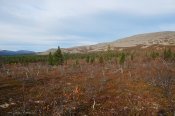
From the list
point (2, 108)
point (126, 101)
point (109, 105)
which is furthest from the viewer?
point (126, 101)

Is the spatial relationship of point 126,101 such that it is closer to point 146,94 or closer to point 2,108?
point 146,94

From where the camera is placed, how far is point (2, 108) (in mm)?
31594

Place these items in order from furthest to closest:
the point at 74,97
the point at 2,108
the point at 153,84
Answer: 1. the point at 153,84
2. the point at 74,97
3. the point at 2,108

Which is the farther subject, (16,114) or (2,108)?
(2,108)

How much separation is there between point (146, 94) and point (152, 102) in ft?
24.5

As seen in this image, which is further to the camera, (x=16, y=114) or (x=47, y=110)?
(x=47, y=110)

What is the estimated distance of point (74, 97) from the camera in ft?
133

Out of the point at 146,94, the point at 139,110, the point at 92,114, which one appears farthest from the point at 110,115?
the point at 146,94

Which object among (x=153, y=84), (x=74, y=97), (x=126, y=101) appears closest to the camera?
(x=126, y=101)

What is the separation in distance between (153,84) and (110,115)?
28486 mm

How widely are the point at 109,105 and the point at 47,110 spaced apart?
382 inches

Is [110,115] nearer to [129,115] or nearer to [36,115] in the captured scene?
[129,115]

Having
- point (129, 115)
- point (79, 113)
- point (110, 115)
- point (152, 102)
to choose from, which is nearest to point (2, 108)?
point (79, 113)

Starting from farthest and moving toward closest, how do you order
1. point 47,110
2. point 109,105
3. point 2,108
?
point 109,105, point 2,108, point 47,110
